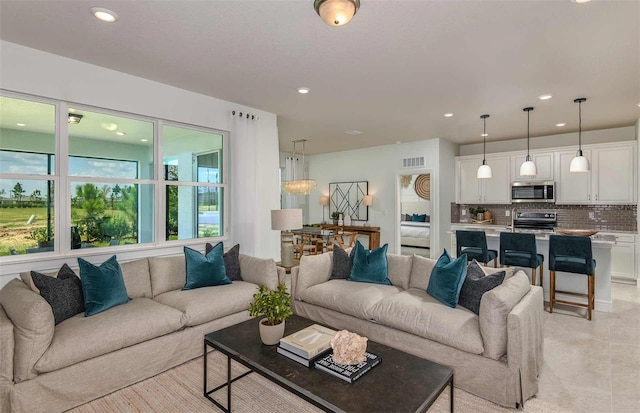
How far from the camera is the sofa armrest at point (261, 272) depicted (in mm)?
3590

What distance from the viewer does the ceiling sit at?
2406 mm

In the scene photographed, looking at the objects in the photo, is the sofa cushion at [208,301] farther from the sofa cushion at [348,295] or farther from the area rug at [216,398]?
the sofa cushion at [348,295]

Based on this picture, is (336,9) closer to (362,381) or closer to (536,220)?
(362,381)

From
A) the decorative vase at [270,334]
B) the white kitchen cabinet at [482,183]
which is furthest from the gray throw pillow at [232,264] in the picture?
the white kitchen cabinet at [482,183]

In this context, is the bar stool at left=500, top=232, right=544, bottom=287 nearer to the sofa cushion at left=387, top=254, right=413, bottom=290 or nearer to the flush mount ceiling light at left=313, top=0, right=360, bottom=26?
the sofa cushion at left=387, top=254, right=413, bottom=290

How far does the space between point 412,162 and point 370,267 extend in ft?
14.8

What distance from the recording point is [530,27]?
8.59ft

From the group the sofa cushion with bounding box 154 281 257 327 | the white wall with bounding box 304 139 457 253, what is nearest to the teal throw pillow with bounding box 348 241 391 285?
the sofa cushion with bounding box 154 281 257 327

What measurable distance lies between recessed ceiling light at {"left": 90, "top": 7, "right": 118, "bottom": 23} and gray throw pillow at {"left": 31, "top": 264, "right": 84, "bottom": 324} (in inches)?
77.9

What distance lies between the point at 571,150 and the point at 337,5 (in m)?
6.20

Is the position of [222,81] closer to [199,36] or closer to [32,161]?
[199,36]

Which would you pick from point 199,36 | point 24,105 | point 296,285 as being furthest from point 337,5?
point 24,105

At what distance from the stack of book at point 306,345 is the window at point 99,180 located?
254cm

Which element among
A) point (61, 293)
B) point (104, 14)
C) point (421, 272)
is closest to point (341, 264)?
point (421, 272)
